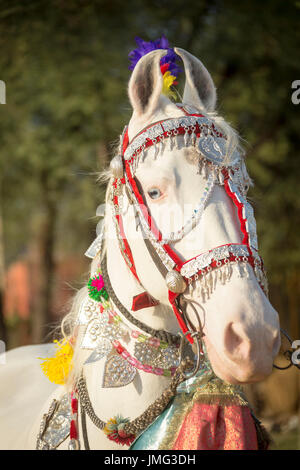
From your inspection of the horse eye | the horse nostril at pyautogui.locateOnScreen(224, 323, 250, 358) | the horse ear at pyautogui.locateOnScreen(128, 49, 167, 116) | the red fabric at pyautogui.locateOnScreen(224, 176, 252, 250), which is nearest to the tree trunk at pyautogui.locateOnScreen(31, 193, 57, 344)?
the horse ear at pyautogui.locateOnScreen(128, 49, 167, 116)

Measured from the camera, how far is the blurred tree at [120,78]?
24.6 feet

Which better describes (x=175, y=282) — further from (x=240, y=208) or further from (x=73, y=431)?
(x=73, y=431)

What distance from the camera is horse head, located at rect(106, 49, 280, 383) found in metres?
1.75

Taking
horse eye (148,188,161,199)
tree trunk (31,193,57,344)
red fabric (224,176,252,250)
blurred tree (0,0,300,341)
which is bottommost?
tree trunk (31,193,57,344)

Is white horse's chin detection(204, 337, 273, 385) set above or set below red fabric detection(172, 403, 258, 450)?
above

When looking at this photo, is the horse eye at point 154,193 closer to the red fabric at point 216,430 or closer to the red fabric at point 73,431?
the red fabric at point 216,430

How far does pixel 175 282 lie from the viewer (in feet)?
6.34

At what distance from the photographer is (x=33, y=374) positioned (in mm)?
3523

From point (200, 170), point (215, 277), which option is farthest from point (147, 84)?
point (215, 277)

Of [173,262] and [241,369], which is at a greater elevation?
[173,262]

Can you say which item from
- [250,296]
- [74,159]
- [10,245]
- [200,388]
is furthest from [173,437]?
[10,245]

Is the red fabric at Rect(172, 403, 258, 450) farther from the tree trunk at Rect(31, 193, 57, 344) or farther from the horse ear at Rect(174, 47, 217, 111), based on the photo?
the tree trunk at Rect(31, 193, 57, 344)

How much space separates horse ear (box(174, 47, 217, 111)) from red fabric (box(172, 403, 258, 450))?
141 cm

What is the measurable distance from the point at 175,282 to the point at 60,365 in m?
0.96
